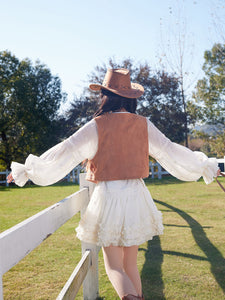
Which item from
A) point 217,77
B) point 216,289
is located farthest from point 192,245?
point 217,77

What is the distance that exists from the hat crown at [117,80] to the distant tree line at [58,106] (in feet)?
62.5

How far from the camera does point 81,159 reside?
2.26 m

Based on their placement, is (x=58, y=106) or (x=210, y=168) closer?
(x=210, y=168)

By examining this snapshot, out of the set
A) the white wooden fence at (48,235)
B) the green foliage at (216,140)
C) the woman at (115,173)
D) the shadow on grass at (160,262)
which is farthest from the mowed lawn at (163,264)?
the green foliage at (216,140)

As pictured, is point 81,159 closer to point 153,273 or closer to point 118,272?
point 118,272

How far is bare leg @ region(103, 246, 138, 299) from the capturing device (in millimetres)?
1978

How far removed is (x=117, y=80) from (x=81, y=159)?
0.62 m

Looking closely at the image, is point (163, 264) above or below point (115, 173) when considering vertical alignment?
below

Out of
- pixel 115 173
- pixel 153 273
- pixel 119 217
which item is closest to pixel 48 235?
pixel 119 217

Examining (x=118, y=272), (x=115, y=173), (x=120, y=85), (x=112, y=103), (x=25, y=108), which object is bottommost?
(x=118, y=272)

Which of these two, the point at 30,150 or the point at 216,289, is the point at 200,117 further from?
the point at 216,289

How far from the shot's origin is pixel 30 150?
21828mm

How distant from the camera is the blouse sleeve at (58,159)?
214 centimetres

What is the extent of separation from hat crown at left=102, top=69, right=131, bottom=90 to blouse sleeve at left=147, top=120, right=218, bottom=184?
377mm
